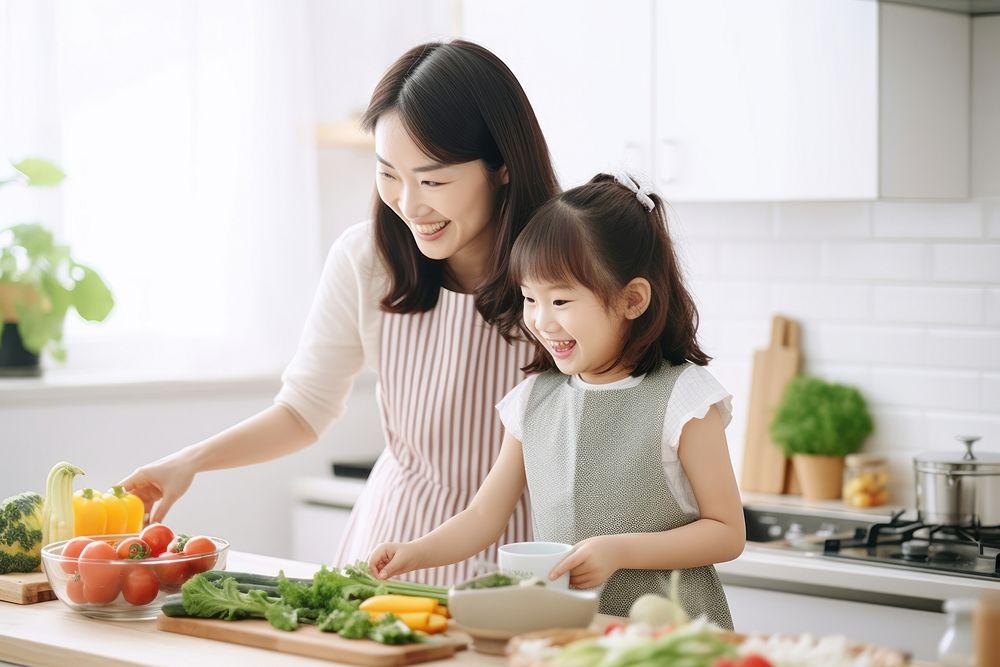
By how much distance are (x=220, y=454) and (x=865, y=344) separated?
5.39 feet

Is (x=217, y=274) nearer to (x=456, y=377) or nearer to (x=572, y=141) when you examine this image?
(x=572, y=141)

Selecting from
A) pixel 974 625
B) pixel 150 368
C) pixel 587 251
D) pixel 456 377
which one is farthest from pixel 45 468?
pixel 974 625

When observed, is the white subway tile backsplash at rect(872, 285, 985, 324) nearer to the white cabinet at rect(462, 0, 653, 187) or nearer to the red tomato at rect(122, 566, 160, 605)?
the white cabinet at rect(462, 0, 653, 187)

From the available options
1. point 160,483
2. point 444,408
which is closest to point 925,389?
point 444,408

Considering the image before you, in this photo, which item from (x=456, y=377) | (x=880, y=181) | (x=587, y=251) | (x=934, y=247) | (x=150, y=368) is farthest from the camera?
(x=150, y=368)

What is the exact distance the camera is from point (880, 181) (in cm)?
274

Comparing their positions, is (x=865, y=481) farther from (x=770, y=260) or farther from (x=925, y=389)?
(x=770, y=260)

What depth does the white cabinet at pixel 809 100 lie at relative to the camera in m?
2.76

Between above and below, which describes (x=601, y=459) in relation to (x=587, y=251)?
below

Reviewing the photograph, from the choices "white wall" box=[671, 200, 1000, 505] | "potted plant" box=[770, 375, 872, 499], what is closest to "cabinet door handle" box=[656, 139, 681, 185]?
"white wall" box=[671, 200, 1000, 505]

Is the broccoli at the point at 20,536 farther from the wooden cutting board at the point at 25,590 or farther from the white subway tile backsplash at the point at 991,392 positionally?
the white subway tile backsplash at the point at 991,392

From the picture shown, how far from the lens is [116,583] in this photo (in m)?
1.78

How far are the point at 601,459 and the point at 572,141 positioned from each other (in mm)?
1457

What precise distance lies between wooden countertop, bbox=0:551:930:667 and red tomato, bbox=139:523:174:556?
0.11 m
